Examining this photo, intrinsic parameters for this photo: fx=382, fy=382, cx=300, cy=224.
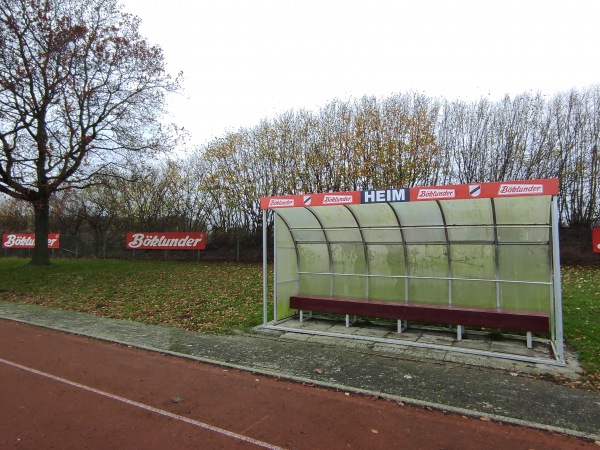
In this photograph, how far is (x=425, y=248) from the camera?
28.2ft

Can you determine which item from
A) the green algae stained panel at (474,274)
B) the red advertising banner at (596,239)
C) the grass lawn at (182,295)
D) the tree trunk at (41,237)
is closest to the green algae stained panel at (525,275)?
the green algae stained panel at (474,274)

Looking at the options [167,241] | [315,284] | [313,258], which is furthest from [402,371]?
[167,241]

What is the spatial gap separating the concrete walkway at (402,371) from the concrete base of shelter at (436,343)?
1.3 inches

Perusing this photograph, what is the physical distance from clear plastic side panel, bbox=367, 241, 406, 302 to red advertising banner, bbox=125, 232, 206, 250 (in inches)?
641

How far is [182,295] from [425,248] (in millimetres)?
8192

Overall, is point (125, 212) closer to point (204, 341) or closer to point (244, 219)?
point (244, 219)

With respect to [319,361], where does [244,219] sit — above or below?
above

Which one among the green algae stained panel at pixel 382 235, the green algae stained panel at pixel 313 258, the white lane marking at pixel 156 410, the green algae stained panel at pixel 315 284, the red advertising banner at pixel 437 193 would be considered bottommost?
the white lane marking at pixel 156 410

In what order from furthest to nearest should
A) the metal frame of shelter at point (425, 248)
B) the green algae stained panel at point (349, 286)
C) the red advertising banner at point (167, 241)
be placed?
the red advertising banner at point (167, 241)
the green algae stained panel at point (349, 286)
the metal frame of shelter at point (425, 248)

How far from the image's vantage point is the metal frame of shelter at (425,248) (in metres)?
6.90

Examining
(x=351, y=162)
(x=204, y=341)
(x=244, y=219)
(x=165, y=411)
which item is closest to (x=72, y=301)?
(x=204, y=341)

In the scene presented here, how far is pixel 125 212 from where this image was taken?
101ft

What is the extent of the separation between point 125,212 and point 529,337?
30224 millimetres

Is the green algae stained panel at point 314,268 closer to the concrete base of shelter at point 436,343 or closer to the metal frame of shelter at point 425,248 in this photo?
the metal frame of shelter at point 425,248
